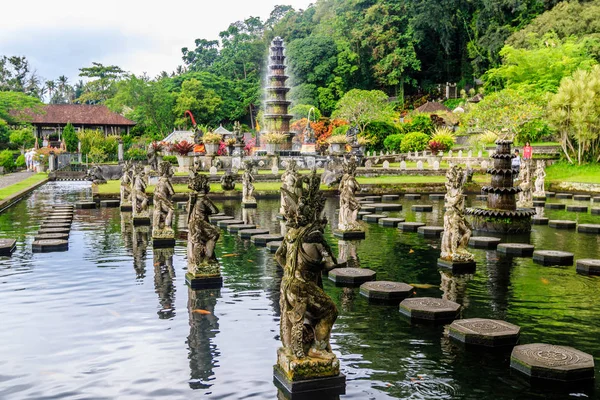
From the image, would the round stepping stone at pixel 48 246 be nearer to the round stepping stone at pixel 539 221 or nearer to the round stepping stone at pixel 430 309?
the round stepping stone at pixel 430 309

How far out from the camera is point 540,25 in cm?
5888

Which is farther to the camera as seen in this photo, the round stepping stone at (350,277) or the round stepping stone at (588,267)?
the round stepping stone at (588,267)

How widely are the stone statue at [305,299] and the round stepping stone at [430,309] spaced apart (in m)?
2.82

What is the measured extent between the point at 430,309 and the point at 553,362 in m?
2.36

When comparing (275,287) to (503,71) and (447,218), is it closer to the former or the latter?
(447,218)

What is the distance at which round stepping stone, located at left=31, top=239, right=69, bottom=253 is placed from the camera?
1488 cm

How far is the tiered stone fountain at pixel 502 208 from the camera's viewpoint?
61.5 ft

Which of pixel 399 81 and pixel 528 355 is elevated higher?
pixel 399 81

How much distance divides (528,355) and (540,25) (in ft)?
195

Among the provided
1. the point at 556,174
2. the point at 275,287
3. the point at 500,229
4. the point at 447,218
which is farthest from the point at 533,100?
the point at 275,287

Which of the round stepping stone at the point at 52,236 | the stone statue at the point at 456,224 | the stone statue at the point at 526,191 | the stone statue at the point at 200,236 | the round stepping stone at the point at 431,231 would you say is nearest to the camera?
the stone statue at the point at 200,236

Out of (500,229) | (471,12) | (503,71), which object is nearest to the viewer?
(500,229)

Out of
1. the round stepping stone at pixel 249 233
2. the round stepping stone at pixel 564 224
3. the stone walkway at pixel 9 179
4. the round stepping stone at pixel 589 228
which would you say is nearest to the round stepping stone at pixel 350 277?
the round stepping stone at pixel 249 233

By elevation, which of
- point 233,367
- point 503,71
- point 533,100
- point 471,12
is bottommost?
point 233,367
